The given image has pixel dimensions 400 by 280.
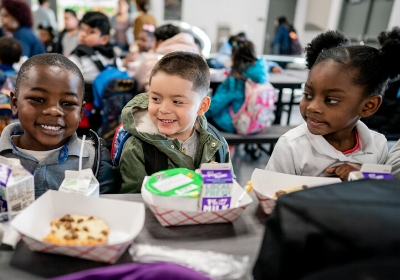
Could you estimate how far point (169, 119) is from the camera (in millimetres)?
1345

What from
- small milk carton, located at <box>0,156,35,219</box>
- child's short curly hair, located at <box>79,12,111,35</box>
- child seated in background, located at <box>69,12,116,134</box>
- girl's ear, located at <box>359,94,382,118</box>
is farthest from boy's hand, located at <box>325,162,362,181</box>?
child's short curly hair, located at <box>79,12,111,35</box>

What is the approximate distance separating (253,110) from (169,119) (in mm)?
1705

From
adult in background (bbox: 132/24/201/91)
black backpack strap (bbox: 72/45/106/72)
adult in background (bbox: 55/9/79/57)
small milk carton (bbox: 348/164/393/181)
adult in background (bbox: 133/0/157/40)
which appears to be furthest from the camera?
adult in background (bbox: 133/0/157/40)

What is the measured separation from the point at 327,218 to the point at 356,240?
0.06 meters

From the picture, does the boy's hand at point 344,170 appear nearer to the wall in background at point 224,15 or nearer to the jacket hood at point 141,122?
the jacket hood at point 141,122

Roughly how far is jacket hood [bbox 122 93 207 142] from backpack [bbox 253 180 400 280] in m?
0.77

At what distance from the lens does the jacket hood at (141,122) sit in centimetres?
134

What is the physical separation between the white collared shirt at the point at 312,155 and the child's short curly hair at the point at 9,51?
2566mm

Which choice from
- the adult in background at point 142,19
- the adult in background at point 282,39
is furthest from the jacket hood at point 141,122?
the adult in background at point 282,39

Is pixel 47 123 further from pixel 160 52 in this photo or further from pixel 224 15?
pixel 224 15

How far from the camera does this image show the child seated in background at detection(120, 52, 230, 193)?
4.35 ft

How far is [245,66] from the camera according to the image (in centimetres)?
299

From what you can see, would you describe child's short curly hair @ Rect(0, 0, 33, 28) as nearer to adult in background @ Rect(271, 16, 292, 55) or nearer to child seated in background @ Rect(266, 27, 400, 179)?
child seated in background @ Rect(266, 27, 400, 179)

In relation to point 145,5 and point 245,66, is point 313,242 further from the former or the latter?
point 145,5
